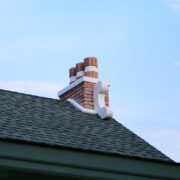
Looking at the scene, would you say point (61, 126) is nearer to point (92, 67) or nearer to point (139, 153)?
point (139, 153)

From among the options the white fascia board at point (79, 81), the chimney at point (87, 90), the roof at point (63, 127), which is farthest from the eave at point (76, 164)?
the white fascia board at point (79, 81)

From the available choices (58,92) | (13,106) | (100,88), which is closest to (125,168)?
(13,106)

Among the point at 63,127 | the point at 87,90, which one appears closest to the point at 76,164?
the point at 63,127

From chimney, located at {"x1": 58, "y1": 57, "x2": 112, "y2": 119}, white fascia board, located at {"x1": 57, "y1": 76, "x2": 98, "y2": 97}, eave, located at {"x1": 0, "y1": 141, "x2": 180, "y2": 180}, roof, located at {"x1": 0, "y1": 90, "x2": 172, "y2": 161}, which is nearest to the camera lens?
eave, located at {"x1": 0, "y1": 141, "x2": 180, "y2": 180}

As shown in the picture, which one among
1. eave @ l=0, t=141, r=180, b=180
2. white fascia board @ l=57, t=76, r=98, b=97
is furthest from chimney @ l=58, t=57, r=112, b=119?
eave @ l=0, t=141, r=180, b=180

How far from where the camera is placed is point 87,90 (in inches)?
533

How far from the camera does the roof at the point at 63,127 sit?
996 centimetres

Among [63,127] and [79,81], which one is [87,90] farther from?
[63,127]

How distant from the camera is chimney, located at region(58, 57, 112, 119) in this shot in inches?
509

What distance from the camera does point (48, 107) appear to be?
12.4 metres

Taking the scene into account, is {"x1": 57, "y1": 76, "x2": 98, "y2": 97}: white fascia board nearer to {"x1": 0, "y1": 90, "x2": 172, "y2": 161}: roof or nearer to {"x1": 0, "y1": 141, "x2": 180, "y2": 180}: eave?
{"x1": 0, "y1": 90, "x2": 172, "y2": 161}: roof

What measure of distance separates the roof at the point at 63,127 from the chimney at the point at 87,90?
210 mm

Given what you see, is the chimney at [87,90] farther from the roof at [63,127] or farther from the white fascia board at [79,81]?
the roof at [63,127]

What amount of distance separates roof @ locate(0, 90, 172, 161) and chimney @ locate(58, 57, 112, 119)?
0.21m
